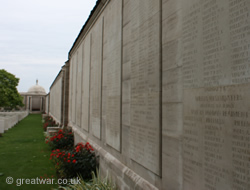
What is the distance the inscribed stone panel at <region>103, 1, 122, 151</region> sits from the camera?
17.7ft

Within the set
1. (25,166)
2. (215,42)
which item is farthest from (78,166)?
(215,42)

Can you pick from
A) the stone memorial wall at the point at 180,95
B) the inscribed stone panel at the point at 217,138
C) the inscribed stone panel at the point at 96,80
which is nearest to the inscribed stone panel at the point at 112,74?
the stone memorial wall at the point at 180,95

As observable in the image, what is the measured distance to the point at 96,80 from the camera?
25.2 feet

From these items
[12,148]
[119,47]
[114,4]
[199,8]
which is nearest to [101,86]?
[119,47]

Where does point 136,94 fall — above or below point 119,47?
below

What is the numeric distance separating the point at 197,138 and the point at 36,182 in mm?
5573

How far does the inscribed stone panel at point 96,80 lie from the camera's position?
23.7 feet

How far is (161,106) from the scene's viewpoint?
3.48m

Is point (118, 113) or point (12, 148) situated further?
point (12, 148)

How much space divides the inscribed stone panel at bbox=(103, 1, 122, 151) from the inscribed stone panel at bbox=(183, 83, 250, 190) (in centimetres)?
267

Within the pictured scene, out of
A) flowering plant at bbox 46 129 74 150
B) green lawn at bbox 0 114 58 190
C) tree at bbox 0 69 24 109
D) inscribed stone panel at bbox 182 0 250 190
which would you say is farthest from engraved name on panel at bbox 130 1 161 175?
tree at bbox 0 69 24 109

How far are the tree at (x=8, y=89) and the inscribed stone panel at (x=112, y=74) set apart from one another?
131 ft

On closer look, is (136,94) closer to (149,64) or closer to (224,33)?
(149,64)

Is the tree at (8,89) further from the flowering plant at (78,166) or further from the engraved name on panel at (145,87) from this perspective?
the engraved name on panel at (145,87)
